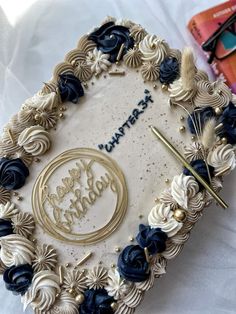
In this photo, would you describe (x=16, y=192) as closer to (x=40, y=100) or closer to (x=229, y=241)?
(x=40, y=100)

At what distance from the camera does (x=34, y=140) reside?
3.65ft

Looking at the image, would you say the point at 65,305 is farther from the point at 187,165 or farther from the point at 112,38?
the point at 112,38

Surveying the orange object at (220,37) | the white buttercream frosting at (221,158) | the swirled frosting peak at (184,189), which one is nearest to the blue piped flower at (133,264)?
the swirled frosting peak at (184,189)

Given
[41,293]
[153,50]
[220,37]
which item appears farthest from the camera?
[220,37]

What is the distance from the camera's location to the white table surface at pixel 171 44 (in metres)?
1.23

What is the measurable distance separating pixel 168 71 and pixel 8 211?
1.42 ft

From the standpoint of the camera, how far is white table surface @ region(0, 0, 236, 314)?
123 centimetres

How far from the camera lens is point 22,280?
1068 millimetres

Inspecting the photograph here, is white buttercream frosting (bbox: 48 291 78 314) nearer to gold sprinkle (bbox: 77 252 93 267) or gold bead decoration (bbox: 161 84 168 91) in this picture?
gold sprinkle (bbox: 77 252 93 267)

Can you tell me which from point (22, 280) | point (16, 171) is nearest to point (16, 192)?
point (16, 171)

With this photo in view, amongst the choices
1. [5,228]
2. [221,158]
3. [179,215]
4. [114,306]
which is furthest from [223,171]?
[5,228]

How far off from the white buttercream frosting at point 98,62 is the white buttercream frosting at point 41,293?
44 cm

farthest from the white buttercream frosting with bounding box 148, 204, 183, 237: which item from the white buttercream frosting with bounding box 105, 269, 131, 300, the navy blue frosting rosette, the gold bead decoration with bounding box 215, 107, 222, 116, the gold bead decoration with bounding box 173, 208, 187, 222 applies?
the navy blue frosting rosette

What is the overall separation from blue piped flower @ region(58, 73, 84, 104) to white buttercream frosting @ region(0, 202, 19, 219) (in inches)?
9.6
